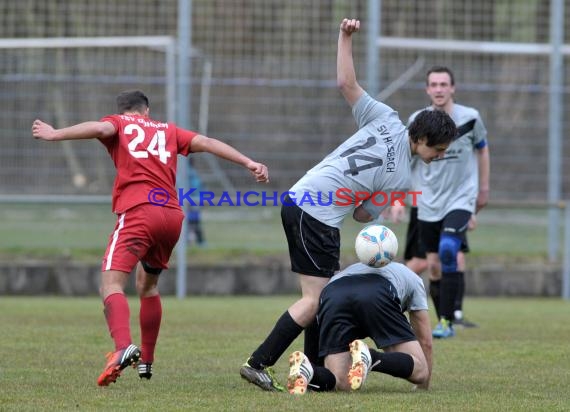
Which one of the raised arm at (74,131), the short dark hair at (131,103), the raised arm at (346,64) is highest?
the raised arm at (346,64)

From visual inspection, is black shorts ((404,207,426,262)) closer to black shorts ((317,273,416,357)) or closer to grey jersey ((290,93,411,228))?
grey jersey ((290,93,411,228))

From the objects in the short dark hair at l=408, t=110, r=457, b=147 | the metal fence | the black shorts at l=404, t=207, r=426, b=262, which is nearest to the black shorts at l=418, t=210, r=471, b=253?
the black shorts at l=404, t=207, r=426, b=262

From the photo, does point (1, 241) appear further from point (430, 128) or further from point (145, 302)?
point (430, 128)

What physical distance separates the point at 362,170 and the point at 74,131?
166cm

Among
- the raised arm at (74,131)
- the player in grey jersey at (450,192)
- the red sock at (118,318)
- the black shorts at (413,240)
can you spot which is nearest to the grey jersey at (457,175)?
the player in grey jersey at (450,192)

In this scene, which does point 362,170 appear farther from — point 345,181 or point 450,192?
point 450,192

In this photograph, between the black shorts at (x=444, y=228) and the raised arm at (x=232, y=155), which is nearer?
the raised arm at (x=232, y=155)

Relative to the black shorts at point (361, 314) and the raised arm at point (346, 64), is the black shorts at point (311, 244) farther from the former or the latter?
the raised arm at point (346, 64)

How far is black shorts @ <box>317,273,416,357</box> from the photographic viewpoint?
21.5 feet

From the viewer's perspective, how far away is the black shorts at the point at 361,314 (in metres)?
6.56

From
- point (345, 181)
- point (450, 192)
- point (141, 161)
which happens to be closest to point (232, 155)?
point (141, 161)

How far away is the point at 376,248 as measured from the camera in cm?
666

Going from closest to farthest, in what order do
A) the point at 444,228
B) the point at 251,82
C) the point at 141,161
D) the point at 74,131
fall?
the point at 74,131
the point at 141,161
the point at 444,228
the point at 251,82

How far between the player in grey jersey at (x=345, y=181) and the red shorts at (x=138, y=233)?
70cm
